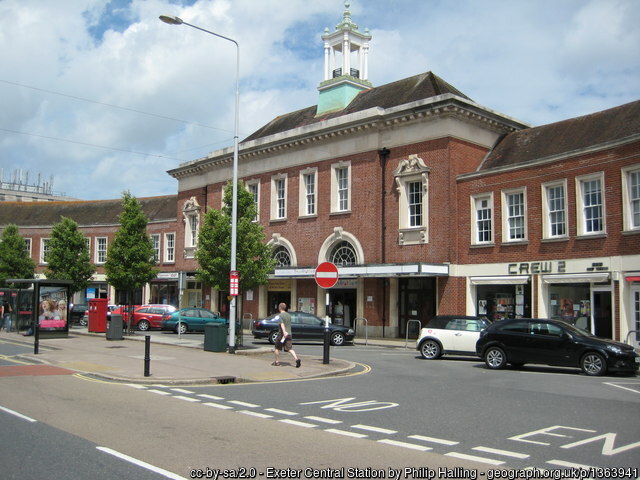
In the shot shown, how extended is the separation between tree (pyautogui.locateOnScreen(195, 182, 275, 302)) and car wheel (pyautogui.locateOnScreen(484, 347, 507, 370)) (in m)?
9.21

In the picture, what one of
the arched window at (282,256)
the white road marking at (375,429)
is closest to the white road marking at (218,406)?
the white road marking at (375,429)

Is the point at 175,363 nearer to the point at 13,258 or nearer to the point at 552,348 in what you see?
the point at 552,348

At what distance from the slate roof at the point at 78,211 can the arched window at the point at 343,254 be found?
23.8m

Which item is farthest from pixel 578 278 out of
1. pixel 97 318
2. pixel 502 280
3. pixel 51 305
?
pixel 97 318

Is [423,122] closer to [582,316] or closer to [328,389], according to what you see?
[582,316]

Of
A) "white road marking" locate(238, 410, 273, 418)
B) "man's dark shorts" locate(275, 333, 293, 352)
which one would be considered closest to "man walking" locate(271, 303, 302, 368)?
"man's dark shorts" locate(275, 333, 293, 352)

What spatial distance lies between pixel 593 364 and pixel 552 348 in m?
1.05

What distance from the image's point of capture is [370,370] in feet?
55.9

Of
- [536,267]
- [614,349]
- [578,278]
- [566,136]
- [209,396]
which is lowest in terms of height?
[209,396]

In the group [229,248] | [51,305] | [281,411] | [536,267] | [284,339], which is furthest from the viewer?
[51,305]

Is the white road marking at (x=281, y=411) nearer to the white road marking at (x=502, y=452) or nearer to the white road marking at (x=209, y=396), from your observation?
the white road marking at (x=209, y=396)

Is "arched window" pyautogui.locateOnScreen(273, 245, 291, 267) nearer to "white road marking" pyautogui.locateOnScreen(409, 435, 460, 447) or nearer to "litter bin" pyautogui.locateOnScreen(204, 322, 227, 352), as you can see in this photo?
"litter bin" pyautogui.locateOnScreen(204, 322, 227, 352)

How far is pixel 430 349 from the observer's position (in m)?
20.7

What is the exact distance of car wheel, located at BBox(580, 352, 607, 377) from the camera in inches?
629
